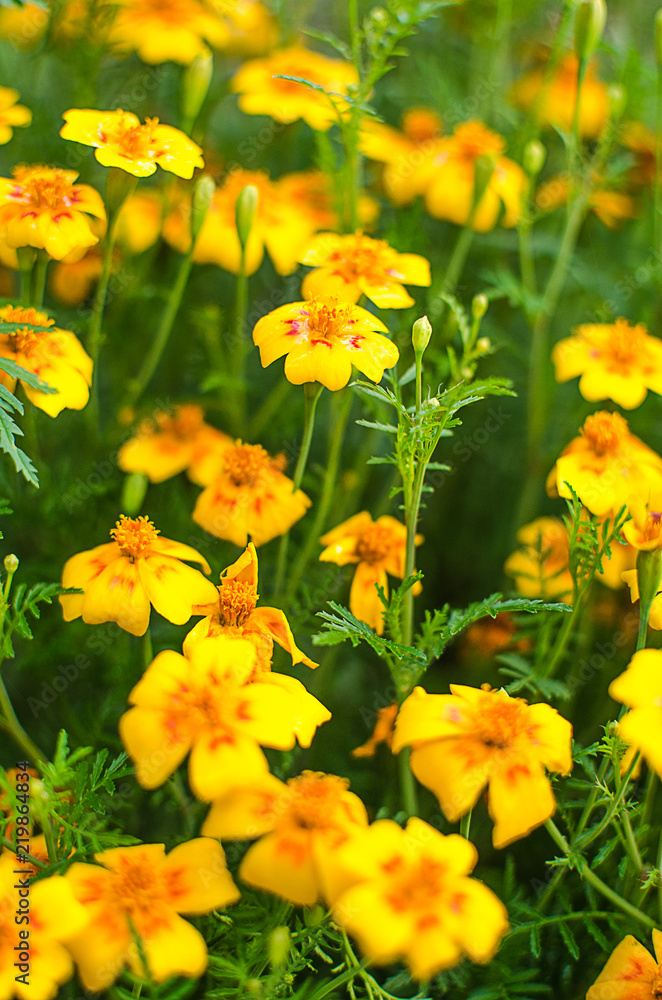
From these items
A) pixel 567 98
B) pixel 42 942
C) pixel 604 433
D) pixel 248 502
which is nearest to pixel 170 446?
pixel 248 502

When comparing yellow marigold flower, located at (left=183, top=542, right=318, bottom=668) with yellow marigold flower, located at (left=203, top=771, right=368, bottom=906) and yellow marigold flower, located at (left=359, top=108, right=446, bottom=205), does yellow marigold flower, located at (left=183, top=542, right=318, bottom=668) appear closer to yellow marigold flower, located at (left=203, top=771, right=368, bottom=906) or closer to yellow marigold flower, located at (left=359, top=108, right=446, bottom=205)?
yellow marigold flower, located at (left=203, top=771, right=368, bottom=906)

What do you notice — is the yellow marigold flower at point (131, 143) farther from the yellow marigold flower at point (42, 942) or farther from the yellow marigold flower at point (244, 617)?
the yellow marigold flower at point (42, 942)

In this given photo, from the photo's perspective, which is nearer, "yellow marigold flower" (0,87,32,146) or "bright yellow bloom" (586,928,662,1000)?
"bright yellow bloom" (586,928,662,1000)

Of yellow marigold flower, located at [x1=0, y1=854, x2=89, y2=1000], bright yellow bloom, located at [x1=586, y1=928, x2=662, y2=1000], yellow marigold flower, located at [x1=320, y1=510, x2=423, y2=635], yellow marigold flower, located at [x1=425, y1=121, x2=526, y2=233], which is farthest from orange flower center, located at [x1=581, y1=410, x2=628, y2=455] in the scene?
yellow marigold flower, located at [x1=0, y1=854, x2=89, y2=1000]

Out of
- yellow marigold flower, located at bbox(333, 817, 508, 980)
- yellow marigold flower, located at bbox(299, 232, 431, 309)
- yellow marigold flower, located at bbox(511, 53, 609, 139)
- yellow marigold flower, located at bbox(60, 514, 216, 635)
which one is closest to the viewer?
yellow marigold flower, located at bbox(333, 817, 508, 980)

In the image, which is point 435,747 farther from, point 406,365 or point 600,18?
point 600,18

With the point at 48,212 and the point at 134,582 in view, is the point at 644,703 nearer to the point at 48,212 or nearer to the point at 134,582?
the point at 134,582
